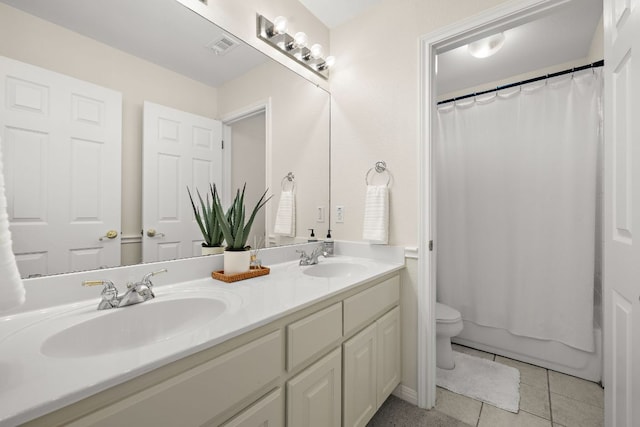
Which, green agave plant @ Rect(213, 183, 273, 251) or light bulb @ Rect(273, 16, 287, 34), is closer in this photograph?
green agave plant @ Rect(213, 183, 273, 251)

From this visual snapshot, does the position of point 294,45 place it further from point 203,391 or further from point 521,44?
point 203,391

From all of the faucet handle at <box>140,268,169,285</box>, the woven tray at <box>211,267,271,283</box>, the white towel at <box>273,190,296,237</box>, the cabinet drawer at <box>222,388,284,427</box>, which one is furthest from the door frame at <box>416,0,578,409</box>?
the faucet handle at <box>140,268,169,285</box>

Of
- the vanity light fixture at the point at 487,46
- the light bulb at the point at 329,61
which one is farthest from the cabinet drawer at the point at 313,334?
the vanity light fixture at the point at 487,46

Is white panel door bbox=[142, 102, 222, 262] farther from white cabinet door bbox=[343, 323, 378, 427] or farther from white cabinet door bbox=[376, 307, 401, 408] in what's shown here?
white cabinet door bbox=[376, 307, 401, 408]

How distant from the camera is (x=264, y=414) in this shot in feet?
2.60

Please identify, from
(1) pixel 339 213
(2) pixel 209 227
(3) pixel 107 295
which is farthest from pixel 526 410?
(3) pixel 107 295

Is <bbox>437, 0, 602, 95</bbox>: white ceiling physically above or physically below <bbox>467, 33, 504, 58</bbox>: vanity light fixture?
above

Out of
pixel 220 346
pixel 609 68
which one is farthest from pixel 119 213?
pixel 609 68

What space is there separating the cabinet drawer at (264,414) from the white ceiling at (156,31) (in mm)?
1287

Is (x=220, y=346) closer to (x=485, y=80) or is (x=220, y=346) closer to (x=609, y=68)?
(x=609, y=68)

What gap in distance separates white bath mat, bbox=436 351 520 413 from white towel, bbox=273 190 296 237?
1371 mm

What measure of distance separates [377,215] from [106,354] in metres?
1.37

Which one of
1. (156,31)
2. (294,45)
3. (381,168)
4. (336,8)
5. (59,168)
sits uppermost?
(336,8)

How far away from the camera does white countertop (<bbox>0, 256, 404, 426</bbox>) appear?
452 millimetres
